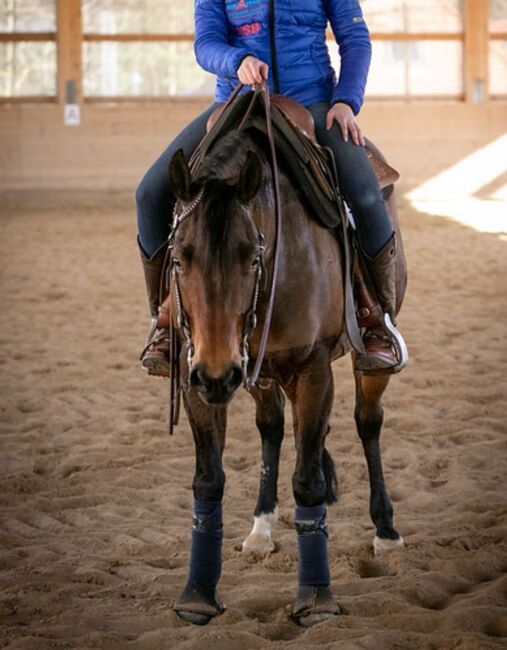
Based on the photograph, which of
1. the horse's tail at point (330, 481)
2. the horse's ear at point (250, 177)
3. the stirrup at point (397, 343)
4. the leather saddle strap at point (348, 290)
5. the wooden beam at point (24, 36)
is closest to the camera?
the horse's ear at point (250, 177)

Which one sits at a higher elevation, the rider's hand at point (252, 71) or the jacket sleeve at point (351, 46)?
the jacket sleeve at point (351, 46)

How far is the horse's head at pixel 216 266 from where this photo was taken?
2.58 metres

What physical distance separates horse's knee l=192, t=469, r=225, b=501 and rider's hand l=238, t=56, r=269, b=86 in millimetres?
1263

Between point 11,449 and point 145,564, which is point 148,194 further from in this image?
point 11,449

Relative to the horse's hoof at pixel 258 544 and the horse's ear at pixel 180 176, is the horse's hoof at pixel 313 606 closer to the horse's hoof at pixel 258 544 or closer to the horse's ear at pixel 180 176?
the horse's hoof at pixel 258 544

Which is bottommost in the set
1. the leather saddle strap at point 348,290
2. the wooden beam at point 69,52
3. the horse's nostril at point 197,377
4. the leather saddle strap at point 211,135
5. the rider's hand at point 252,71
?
the horse's nostril at point 197,377

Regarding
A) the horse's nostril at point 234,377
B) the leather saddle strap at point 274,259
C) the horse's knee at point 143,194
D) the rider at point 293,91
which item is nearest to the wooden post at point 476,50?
the rider at point 293,91

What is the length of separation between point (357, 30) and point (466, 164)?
12985 mm

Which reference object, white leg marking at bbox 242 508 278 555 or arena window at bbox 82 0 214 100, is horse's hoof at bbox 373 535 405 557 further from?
arena window at bbox 82 0 214 100

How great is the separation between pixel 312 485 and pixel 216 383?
728 mm

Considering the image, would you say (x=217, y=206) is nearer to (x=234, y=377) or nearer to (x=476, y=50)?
(x=234, y=377)

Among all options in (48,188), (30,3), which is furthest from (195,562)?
(30,3)

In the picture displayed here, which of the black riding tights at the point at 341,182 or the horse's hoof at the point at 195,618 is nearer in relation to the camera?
the horse's hoof at the point at 195,618

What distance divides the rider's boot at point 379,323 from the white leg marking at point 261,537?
2.48ft
